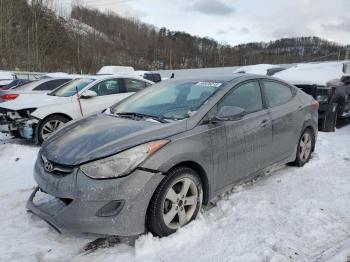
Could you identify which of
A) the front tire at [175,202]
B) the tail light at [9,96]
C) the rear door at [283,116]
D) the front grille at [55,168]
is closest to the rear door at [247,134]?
the rear door at [283,116]

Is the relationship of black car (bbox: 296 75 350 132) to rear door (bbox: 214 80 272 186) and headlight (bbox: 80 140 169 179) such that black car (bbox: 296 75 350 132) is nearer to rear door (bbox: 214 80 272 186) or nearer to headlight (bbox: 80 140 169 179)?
rear door (bbox: 214 80 272 186)

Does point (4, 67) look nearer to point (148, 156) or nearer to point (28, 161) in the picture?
point (28, 161)

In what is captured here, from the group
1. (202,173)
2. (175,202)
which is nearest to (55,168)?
(175,202)

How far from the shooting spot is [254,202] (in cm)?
451

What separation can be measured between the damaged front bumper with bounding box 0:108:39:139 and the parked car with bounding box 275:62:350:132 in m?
6.59

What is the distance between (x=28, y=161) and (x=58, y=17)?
44944 mm

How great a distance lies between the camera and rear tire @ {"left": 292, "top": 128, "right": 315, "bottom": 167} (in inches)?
231

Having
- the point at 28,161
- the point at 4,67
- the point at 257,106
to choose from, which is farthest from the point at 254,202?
the point at 4,67

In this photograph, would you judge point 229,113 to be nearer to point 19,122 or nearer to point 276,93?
point 276,93

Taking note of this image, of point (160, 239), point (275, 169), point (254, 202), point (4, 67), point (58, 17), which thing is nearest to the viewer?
point (160, 239)

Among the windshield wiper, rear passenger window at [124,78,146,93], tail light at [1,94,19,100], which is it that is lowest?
tail light at [1,94,19,100]

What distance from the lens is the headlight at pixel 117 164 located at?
3324 mm

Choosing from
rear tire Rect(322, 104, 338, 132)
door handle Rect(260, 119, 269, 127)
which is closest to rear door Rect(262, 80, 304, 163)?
door handle Rect(260, 119, 269, 127)

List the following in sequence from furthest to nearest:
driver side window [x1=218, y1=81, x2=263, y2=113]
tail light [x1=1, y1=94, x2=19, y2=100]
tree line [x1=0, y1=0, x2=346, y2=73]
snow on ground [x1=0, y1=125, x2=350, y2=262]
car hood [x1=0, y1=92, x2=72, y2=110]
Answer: tree line [x1=0, y1=0, x2=346, y2=73]
tail light [x1=1, y1=94, x2=19, y2=100]
car hood [x1=0, y1=92, x2=72, y2=110]
driver side window [x1=218, y1=81, x2=263, y2=113]
snow on ground [x1=0, y1=125, x2=350, y2=262]
